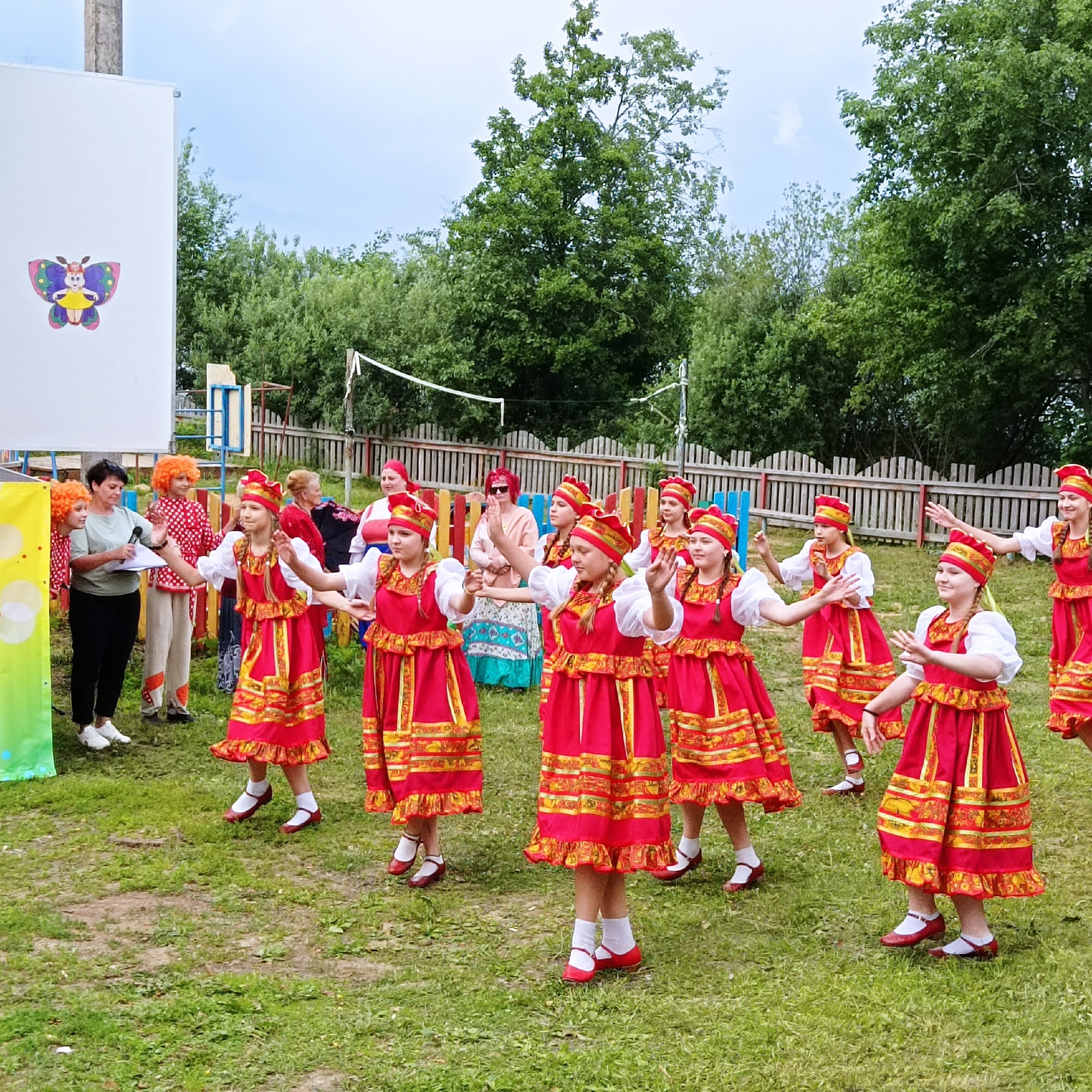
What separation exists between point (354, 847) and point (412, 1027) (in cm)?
212

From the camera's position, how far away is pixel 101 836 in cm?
646

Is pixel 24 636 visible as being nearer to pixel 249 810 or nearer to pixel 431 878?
pixel 249 810

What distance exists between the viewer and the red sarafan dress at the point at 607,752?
477 centimetres

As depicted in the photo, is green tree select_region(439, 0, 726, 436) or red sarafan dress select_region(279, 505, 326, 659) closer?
red sarafan dress select_region(279, 505, 326, 659)

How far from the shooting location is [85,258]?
9039 mm

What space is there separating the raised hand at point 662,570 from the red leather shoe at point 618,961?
5.20 ft

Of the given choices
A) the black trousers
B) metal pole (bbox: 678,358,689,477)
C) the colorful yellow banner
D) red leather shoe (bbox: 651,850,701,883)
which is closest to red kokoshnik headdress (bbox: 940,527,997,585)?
red leather shoe (bbox: 651,850,701,883)

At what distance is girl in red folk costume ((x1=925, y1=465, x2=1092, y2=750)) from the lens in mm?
7250

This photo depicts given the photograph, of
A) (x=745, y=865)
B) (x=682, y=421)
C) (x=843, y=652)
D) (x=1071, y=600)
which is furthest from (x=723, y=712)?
(x=682, y=421)

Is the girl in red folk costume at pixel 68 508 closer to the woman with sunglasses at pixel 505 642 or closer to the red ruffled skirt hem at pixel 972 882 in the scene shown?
the woman with sunglasses at pixel 505 642

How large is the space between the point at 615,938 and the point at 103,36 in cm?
845

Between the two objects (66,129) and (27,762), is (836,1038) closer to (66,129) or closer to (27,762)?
(27,762)

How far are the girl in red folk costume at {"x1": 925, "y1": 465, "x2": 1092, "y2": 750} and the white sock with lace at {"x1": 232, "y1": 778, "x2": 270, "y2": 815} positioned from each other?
4.02 metres

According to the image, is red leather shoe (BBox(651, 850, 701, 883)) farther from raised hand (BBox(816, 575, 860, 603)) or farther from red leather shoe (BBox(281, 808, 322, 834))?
red leather shoe (BBox(281, 808, 322, 834))
